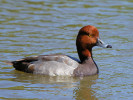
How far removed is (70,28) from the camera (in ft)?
46.9

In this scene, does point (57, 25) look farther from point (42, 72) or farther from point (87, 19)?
point (42, 72)

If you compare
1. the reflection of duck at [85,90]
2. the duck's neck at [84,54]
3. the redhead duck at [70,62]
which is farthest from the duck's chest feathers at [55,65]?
the reflection of duck at [85,90]

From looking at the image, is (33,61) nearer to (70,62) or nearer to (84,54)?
(70,62)

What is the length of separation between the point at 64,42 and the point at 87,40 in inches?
96.6

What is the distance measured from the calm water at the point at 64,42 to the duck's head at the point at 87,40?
0.63 metres

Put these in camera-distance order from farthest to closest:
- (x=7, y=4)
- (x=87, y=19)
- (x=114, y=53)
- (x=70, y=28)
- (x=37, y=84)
→ (x=7, y=4) < (x=87, y=19) < (x=70, y=28) < (x=114, y=53) < (x=37, y=84)

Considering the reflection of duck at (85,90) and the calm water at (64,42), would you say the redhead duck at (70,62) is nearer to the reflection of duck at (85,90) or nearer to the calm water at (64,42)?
the calm water at (64,42)

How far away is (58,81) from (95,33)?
1605mm

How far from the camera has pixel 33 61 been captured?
1028 centimetres

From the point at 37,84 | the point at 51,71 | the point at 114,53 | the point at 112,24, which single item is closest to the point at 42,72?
the point at 51,71

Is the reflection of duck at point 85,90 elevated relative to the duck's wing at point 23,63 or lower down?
lower down

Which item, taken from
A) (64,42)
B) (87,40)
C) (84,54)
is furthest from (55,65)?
(64,42)

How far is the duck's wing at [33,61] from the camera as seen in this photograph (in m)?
10.1

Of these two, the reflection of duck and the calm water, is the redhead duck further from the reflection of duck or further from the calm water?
the reflection of duck
